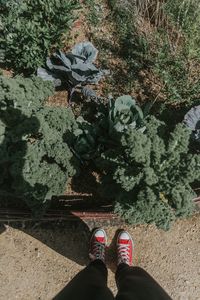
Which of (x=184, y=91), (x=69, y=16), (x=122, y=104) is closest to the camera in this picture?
(x=122, y=104)

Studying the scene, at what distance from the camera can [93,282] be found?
11.1ft

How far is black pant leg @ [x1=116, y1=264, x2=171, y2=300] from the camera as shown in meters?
3.02

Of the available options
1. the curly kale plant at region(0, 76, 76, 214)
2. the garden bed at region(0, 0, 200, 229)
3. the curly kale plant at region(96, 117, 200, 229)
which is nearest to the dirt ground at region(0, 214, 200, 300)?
the garden bed at region(0, 0, 200, 229)

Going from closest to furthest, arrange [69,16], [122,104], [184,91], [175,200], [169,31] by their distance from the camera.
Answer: [175,200], [122,104], [69,16], [184,91], [169,31]

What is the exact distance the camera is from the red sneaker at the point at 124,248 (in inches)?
173

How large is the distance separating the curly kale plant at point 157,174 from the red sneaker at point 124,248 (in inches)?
26.1

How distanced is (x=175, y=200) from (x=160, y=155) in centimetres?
42

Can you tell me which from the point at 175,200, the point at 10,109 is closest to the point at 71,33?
the point at 10,109

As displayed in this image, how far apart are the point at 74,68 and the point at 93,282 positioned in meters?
2.29

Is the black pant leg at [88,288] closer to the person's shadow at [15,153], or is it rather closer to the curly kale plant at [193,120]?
the person's shadow at [15,153]

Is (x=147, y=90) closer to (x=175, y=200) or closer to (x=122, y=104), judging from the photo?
(x=122, y=104)

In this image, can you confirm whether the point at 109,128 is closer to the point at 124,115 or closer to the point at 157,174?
the point at 124,115

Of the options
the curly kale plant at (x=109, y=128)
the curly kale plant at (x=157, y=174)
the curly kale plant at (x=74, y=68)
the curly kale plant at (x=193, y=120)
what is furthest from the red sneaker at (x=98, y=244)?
the curly kale plant at (x=74, y=68)

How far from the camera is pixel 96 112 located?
4.96 meters
